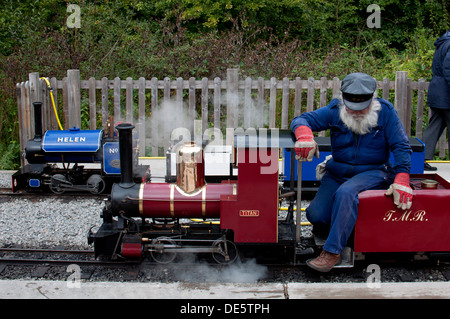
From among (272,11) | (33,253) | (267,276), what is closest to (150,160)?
(33,253)

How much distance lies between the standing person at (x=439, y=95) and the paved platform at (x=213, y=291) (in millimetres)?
4693

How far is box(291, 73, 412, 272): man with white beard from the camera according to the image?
4.64 meters

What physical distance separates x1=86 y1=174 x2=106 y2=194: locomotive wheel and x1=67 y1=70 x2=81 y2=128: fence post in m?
2.30

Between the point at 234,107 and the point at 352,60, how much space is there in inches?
149

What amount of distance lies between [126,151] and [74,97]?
518cm

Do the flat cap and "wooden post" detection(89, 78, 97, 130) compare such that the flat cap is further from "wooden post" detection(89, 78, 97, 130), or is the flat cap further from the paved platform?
"wooden post" detection(89, 78, 97, 130)

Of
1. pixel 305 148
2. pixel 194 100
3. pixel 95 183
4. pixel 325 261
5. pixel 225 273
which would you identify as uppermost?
pixel 194 100

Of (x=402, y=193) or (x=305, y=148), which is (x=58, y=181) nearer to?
(x=305, y=148)

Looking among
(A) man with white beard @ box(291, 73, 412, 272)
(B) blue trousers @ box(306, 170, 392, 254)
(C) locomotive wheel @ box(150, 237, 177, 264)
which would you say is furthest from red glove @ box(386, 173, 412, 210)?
(C) locomotive wheel @ box(150, 237, 177, 264)

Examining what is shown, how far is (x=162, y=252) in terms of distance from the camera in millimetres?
5082

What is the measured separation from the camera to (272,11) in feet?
48.6

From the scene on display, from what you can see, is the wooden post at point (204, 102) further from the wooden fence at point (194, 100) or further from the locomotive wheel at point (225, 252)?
the locomotive wheel at point (225, 252)

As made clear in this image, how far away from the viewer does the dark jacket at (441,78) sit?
27.4 feet

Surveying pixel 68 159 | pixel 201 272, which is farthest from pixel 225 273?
pixel 68 159
